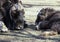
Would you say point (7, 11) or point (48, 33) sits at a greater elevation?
point (7, 11)

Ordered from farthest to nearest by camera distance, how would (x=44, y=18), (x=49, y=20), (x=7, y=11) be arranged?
(x=44, y=18)
(x=7, y=11)
(x=49, y=20)

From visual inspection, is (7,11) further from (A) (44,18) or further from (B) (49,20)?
(B) (49,20)

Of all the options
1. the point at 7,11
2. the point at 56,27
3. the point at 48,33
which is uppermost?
the point at 7,11

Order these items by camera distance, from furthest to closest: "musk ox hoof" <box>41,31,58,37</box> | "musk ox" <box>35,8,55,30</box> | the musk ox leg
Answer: "musk ox" <box>35,8,55,30</box> → the musk ox leg → "musk ox hoof" <box>41,31,58,37</box>

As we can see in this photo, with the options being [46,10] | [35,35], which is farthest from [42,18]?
[35,35]

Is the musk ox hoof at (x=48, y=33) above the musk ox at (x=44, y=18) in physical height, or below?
below

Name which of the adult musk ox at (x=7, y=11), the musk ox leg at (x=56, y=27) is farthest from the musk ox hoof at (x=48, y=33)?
the adult musk ox at (x=7, y=11)

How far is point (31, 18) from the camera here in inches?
428

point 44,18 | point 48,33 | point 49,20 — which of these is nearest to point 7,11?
point 44,18

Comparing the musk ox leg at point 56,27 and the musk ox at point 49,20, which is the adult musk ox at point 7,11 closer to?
the musk ox at point 49,20

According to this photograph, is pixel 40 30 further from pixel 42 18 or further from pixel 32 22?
pixel 32 22

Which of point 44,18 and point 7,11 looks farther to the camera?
point 44,18

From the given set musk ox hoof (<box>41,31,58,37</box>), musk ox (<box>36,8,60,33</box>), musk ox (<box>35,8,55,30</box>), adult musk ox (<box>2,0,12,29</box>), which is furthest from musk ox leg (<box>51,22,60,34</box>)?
adult musk ox (<box>2,0,12,29</box>)

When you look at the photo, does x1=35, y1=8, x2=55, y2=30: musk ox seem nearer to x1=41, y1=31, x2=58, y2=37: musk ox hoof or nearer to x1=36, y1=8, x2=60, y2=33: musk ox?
x1=36, y1=8, x2=60, y2=33: musk ox
